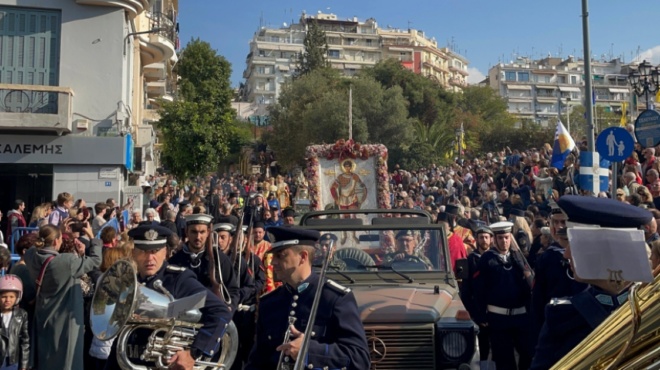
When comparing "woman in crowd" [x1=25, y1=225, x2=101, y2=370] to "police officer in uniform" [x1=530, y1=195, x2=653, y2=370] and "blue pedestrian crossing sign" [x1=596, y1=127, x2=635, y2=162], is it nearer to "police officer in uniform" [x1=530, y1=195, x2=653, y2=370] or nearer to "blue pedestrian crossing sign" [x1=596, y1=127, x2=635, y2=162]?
"police officer in uniform" [x1=530, y1=195, x2=653, y2=370]

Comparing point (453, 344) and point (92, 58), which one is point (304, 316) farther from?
point (92, 58)

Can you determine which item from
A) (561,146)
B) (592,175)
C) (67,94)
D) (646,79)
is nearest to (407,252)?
(592,175)

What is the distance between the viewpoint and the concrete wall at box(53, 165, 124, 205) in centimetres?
1920

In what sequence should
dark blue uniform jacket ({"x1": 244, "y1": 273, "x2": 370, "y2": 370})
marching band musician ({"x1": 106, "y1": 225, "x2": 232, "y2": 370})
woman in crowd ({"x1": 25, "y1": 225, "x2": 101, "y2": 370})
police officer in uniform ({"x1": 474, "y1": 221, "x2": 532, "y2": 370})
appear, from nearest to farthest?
dark blue uniform jacket ({"x1": 244, "y1": 273, "x2": 370, "y2": 370}) → marching band musician ({"x1": 106, "y1": 225, "x2": 232, "y2": 370}) → woman in crowd ({"x1": 25, "y1": 225, "x2": 101, "y2": 370}) → police officer in uniform ({"x1": 474, "y1": 221, "x2": 532, "y2": 370})

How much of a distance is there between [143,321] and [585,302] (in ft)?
7.74

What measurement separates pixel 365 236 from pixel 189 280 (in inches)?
99.0

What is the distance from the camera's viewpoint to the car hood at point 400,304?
5355mm

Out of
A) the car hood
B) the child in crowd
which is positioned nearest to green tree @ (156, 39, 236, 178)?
the child in crowd

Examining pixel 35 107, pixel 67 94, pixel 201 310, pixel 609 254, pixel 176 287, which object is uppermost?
pixel 67 94

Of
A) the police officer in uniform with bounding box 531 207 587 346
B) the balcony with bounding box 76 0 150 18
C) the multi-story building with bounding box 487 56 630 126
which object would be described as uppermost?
the multi-story building with bounding box 487 56 630 126

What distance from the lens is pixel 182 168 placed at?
2870 centimetres

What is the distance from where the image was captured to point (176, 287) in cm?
448

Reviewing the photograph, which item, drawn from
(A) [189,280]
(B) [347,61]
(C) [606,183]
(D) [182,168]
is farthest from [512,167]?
(B) [347,61]

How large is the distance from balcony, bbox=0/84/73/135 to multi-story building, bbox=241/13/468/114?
9204cm
